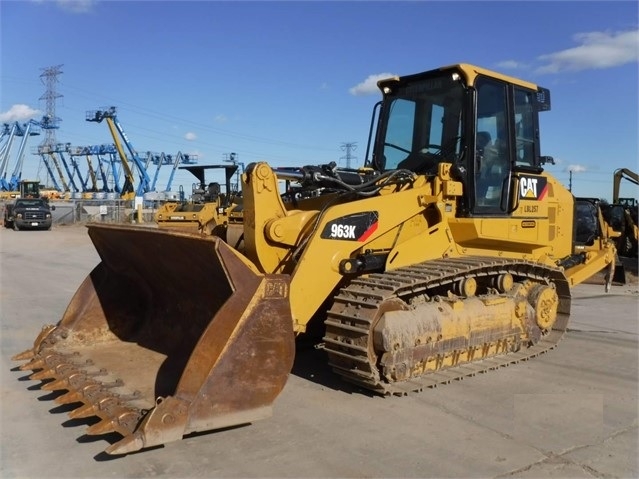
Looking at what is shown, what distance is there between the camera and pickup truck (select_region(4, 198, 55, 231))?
105 feet

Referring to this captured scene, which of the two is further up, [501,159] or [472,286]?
[501,159]

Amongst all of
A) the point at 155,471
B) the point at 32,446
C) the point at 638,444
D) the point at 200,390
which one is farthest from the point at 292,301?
the point at 638,444

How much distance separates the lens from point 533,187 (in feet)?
23.0

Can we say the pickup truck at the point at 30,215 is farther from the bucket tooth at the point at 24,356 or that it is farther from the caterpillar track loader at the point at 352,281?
the bucket tooth at the point at 24,356

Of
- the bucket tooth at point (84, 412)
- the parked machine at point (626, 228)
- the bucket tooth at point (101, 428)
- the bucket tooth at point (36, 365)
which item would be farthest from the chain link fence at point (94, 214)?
→ the bucket tooth at point (101, 428)

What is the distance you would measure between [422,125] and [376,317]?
2829 mm

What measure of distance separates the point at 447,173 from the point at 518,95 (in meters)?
1.64

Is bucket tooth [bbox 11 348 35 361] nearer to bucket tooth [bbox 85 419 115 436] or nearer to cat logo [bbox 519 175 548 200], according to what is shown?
bucket tooth [bbox 85 419 115 436]

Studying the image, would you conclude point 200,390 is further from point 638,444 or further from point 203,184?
point 203,184

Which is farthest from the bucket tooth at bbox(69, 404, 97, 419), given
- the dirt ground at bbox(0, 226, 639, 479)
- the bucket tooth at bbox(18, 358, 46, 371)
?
the bucket tooth at bbox(18, 358, 46, 371)

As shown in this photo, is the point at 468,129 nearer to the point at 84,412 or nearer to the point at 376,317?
the point at 376,317

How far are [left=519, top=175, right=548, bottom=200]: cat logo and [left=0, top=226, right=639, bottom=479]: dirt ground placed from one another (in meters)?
1.85

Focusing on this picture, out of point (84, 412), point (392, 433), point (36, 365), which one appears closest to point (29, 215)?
point (36, 365)

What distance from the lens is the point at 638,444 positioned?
14.3 feet
